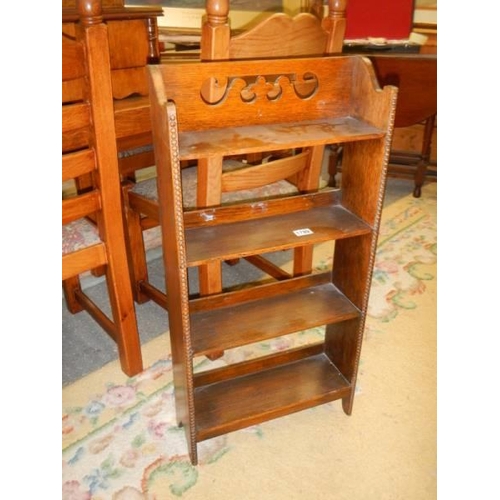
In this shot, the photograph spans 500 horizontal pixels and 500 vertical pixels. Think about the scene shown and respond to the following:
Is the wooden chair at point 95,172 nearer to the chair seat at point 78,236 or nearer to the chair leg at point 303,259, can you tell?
the chair seat at point 78,236

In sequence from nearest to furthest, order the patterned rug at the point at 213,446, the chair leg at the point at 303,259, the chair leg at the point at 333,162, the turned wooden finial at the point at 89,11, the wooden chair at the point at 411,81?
the turned wooden finial at the point at 89,11, the patterned rug at the point at 213,446, the chair leg at the point at 303,259, the wooden chair at the point at 411,81, the chair leg at the point at 333,162

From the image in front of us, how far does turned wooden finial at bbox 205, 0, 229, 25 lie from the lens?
1.06 meters

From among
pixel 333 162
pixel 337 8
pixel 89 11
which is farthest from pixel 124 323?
pixel 333 162

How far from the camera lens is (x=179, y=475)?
1290 mm

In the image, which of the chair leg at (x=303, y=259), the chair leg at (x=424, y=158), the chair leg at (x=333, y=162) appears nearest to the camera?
the chair leg at (x=303, y=259)

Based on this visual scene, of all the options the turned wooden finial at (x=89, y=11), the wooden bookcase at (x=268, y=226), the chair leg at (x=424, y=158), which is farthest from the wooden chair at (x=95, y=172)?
the chair leg at (x=424, y=158)

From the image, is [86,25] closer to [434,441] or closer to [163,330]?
[163,330]

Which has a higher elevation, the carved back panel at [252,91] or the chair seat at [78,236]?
the carved back panel at [252,91]

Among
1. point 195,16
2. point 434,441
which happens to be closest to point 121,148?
point 434,441

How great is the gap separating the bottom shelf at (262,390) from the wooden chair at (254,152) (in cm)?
27

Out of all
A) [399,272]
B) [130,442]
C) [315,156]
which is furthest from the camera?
[399,272]

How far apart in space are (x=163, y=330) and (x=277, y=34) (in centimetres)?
108

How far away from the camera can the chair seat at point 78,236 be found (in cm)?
138

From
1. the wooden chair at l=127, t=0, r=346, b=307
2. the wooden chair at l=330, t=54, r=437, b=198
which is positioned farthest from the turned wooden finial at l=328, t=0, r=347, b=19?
the wooden chair at l=330, t=54, r=437, b=198
